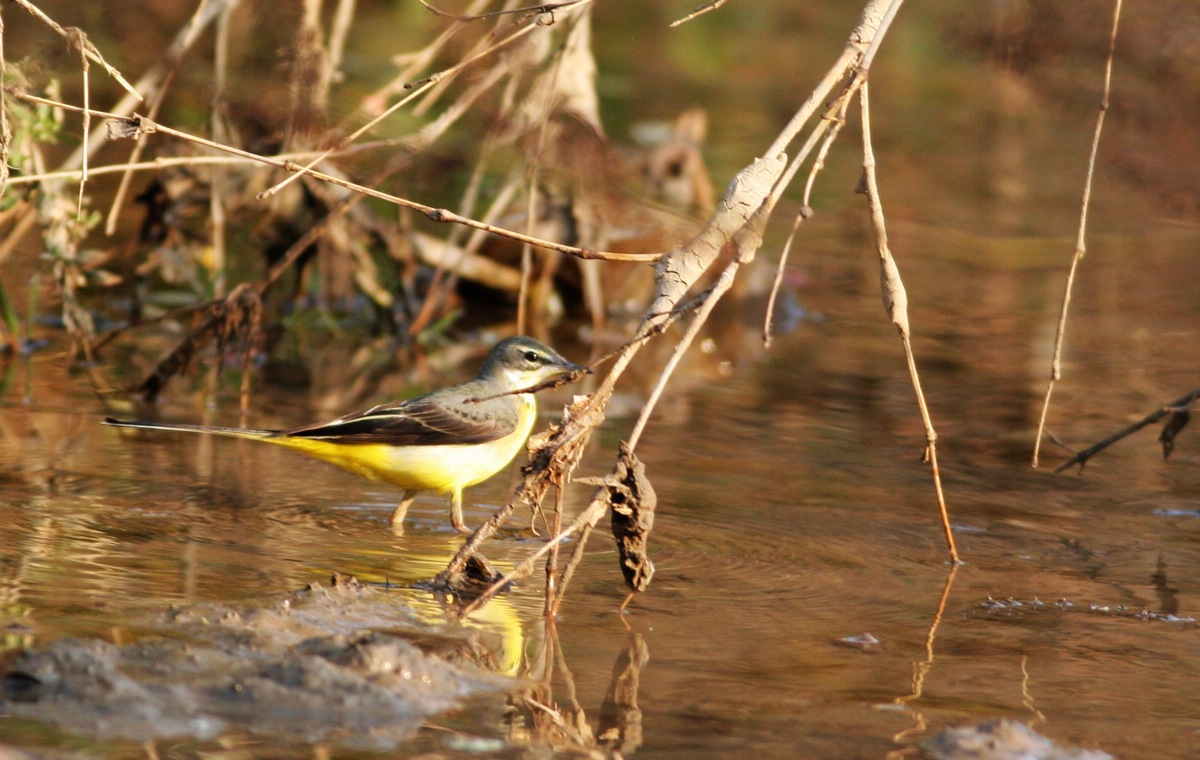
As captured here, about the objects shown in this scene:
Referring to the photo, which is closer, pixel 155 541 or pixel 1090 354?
pixel 155 541

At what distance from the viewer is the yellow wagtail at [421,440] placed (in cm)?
666

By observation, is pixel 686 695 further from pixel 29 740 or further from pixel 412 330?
pixel 412 330

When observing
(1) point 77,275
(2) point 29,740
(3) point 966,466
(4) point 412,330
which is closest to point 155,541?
(2) point 29,740

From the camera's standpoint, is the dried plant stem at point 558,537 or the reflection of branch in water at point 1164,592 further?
the reflection of branch in water at point 1164,592

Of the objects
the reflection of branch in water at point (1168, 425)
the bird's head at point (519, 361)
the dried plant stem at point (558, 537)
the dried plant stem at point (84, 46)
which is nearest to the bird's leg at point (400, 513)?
the bird's head at point (519, 361)

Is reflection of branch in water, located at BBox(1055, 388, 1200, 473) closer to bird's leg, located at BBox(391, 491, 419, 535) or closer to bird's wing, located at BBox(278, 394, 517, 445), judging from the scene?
bird's wing, located at BBox(278, 394, 517, 445)

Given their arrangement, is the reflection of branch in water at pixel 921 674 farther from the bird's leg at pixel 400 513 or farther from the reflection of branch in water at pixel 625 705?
the bird's leg at pixel 400 513

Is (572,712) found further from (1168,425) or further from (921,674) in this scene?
(1168,425)

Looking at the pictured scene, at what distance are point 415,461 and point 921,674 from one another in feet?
8.47

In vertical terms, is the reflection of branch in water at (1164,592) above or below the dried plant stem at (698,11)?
below

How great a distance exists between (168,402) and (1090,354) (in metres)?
6.26

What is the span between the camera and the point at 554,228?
11453 millimetres

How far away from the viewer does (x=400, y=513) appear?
675 centimetres

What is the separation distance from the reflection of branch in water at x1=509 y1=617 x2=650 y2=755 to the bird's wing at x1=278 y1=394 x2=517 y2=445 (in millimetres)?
2040
